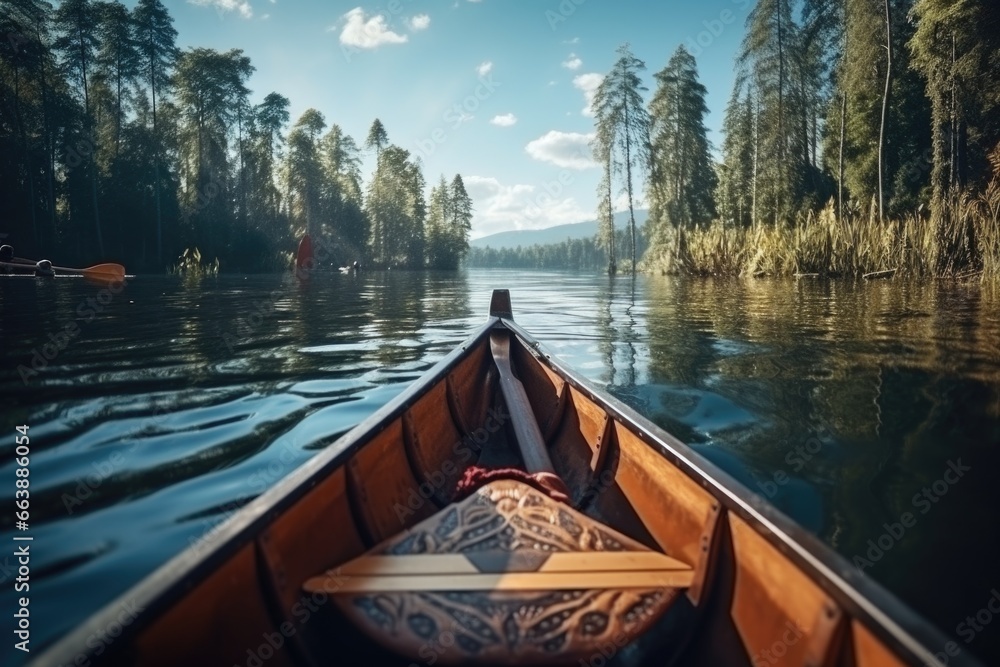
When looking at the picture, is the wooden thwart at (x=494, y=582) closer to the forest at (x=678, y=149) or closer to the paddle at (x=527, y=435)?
the paddle at (x=527, y=435)

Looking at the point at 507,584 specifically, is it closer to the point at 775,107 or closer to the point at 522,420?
the point at 522,420

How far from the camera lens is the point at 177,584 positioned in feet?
3.85

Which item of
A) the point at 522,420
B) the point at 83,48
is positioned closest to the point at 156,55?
the point at 83,48

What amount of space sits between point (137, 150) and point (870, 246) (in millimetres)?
38624

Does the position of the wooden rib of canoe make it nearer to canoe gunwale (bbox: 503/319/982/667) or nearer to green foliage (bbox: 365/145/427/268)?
canoe gunwale (bbox: 503/319/982/667)

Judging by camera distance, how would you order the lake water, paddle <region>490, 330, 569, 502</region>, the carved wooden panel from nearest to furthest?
the carved wooden panel
the lake water
paddle <region>490, 330, 569, 502</region>

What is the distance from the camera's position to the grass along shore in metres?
11.3

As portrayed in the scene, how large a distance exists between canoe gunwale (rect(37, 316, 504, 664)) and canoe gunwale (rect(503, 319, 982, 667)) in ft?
4.23

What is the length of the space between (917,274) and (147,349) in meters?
16.3

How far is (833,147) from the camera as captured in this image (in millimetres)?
31922

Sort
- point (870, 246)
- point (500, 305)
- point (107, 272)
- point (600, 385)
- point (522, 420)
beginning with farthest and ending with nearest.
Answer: point (107, 272)
point (870, 246)
point (500, 305)
point (600, 385)
point (522, 420)

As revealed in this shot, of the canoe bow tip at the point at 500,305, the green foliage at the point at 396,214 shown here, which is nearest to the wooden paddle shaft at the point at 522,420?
the canoe bow tip at the point at 500,305

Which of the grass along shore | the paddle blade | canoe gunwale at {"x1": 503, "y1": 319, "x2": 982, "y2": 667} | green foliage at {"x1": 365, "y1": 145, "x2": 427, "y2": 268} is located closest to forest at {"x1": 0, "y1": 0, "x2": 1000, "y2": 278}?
the grass along shore

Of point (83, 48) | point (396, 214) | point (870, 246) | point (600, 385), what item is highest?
point (83, 48)
